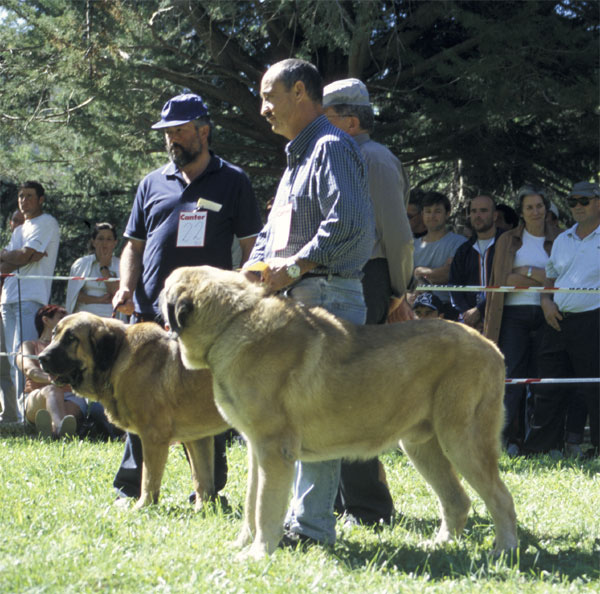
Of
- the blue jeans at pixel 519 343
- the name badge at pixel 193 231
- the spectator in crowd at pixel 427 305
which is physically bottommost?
the blue jeans at pixel 519 343

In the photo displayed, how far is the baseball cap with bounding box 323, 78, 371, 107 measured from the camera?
4.77m

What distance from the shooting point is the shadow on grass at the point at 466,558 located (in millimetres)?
3885

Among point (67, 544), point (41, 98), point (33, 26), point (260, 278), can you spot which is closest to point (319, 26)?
point (33, 26)

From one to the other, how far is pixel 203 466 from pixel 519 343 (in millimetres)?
3851

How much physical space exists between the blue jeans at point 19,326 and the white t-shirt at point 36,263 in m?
0.09

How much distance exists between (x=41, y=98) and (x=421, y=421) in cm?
712

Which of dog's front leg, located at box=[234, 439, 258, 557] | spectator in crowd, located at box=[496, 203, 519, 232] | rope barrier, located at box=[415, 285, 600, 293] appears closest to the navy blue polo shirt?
dog's front leg, located at box=[234, 439, 258, 557]

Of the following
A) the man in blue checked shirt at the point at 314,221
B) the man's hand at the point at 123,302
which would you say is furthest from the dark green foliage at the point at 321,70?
the man in blue checked shirt at the point at 314,221

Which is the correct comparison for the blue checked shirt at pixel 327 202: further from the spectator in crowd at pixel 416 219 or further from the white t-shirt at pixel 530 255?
the spectator in crowd at pixel 416 219

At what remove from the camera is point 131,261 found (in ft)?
17.9

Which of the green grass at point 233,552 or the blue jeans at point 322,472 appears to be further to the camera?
the blue jeans at point 322,472

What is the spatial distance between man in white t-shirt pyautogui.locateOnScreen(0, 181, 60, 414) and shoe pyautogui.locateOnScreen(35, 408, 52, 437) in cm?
103

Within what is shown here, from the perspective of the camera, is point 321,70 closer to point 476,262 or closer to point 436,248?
point 436,248

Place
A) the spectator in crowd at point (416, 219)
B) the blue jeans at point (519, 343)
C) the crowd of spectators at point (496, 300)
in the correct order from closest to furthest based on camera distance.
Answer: the crowd of spectators at point (496, 300) → the blue jeans at point (519, 343) → the spectator in crowd at point (416, 219)
